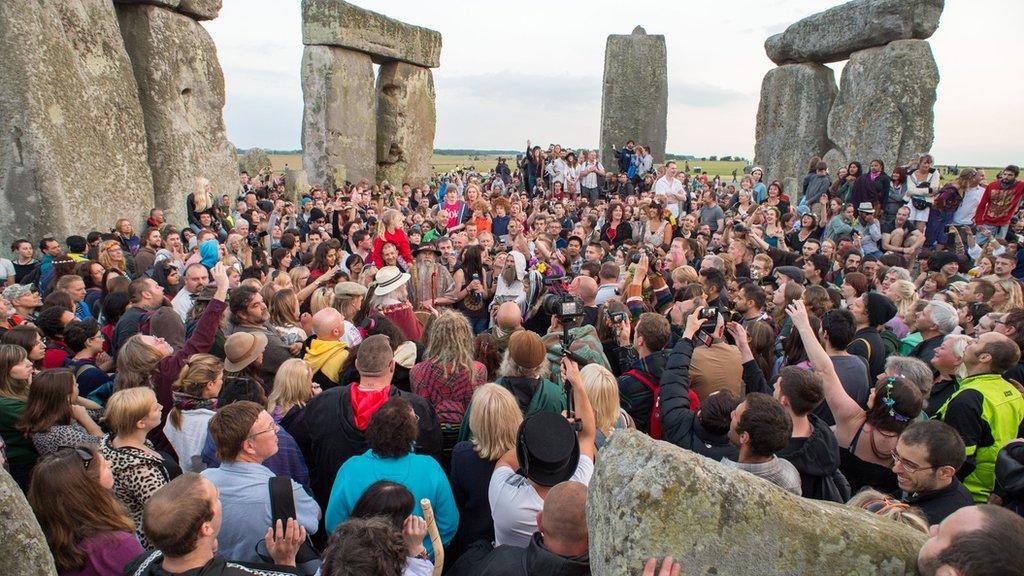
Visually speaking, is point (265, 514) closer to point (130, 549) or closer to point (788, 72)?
point (130, 549)

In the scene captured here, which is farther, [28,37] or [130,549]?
[28,37]

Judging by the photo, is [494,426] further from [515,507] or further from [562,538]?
[562,538]

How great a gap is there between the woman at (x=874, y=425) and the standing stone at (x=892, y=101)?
1235 centimetres

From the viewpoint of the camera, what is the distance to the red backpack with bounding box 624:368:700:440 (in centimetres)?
396

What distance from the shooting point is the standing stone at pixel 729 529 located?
141 centimetres

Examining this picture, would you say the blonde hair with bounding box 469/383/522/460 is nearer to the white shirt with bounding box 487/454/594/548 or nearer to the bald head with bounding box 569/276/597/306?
the white shirt with bounding box 487/454/594/548

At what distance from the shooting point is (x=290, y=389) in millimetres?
3775

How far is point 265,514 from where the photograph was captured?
2.82m

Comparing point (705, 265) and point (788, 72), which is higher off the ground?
point (788, 72)

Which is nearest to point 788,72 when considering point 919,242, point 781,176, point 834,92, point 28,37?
point 834,92

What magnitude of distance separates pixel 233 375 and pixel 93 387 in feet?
3.61

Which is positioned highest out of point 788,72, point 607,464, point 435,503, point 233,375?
point 788,72

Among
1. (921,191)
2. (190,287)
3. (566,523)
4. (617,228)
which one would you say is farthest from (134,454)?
(921,191)

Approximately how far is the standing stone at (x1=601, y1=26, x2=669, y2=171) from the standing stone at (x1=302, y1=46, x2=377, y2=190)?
704cm
